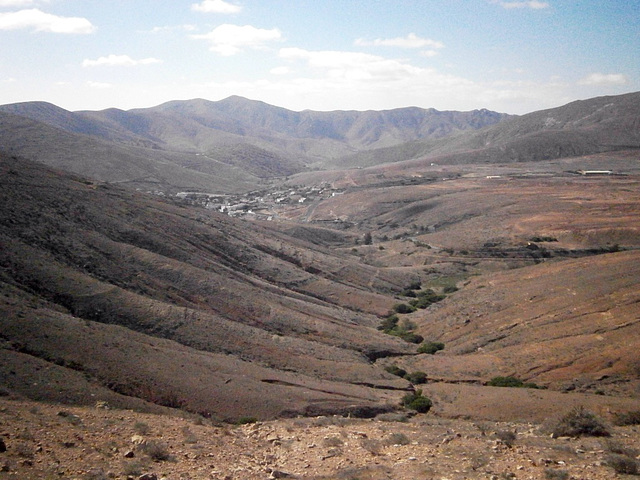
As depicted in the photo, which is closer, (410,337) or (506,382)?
(506,382)

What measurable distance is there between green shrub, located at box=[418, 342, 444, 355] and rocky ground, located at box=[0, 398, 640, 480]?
50.0 feet

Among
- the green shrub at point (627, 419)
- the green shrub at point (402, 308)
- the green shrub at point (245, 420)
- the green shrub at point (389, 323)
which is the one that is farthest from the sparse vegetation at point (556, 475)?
the green shrub at point (402, 308)

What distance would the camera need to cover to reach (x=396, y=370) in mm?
27906

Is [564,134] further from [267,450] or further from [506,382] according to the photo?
[267,450]

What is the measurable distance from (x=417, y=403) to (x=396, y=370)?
5.83m

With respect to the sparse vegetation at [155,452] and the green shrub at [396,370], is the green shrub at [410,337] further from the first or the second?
the sparse vegetation at [155,452]

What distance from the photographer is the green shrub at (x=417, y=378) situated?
26438 millimetres

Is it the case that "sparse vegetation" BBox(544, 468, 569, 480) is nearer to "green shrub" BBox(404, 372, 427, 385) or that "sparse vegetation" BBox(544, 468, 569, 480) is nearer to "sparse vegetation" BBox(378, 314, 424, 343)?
"green shrub" BBox(404, 372, 427, 385)

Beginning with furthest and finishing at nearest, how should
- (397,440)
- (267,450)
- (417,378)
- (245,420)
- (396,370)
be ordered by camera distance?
(396,370), (417,378), (245,420), (397,440), (267,450)

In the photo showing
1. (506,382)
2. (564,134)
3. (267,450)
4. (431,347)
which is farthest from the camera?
(564,134)

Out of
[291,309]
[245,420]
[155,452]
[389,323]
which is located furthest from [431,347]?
[155,452]

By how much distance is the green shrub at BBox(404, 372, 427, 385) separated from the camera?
2644 centimetres

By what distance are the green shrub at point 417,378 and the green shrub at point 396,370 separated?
1.27 ft

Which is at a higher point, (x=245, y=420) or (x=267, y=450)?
(x=267, y=450)
